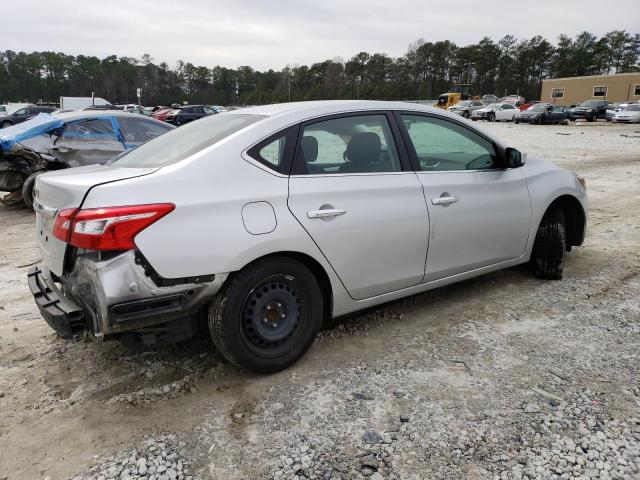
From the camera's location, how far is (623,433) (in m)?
2.50

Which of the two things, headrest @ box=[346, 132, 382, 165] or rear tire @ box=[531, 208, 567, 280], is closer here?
headrest @ box=[346, 132, 382, 165]

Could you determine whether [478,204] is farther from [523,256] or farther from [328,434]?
[328,434]

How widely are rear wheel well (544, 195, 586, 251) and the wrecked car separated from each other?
6.53 meters

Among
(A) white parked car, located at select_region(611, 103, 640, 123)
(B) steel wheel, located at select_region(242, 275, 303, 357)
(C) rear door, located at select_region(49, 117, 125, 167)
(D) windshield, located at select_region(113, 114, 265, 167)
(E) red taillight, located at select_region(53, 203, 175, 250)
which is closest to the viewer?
(E) red taillight, located at select_region(53, 203, 175, 250)

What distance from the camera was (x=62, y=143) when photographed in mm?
8172

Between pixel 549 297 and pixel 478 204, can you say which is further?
pixel 549 297

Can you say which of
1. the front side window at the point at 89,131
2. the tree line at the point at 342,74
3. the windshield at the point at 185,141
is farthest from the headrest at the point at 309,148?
the tree line at the point at 342,74

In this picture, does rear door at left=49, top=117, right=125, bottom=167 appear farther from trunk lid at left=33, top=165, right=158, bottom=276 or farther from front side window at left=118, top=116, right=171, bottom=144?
trunk lid at left=33, top=165, right=158, bottom=276

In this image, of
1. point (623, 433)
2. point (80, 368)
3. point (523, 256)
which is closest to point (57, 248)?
point (80, 368)

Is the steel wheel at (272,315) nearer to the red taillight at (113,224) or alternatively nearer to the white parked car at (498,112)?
the red taillight at (113,224)

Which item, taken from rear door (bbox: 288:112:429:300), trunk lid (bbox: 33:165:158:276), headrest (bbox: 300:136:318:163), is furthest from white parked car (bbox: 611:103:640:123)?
trunk lid (bbox: 33:165:158:276)

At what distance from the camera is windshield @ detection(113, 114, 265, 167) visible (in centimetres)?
299

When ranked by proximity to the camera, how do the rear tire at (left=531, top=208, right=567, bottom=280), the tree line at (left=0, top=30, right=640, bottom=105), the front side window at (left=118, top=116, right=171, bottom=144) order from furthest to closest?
the tree line at (left=0, top=30, right=640, bottom=105), the front side window at (left=118, top=116, right=171, bottom=144), the rear tire at (left=531, top=208, right=567, bottom=280)

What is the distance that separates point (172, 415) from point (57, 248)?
3.71ft
